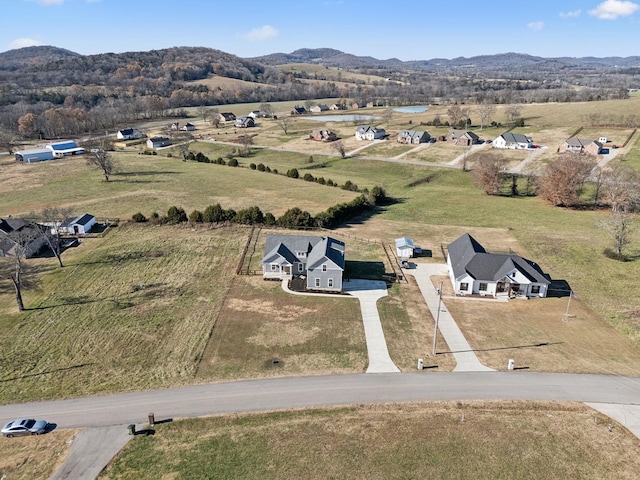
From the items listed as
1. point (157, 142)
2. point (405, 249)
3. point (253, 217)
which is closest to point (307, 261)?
point (405, 249)

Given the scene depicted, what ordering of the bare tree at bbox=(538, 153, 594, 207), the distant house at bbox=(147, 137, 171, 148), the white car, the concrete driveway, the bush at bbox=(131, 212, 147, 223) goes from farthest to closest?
the distant house at bbox=(147, 137, 171, 148) → the bare tree at bbox=(538, 153, 594, 207) → the bush at bbox=(131, 212, 147, 223) → the concrete driveway → the white car

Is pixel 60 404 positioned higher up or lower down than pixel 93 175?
lower down

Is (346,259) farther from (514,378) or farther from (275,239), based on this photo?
(514,378)

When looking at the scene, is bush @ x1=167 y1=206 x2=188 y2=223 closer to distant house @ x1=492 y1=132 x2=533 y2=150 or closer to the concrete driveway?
the concrete driveway

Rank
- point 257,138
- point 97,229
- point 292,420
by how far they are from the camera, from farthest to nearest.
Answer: point 257,138, point 97,229, point 292,420

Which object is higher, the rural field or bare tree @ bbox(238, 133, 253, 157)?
bare tree @ bbox(238, 133, 253, 157)

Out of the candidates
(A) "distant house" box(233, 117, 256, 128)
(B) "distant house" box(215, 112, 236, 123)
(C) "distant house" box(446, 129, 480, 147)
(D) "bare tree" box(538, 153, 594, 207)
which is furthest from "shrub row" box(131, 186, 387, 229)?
(B) "distant house" box(215, 112, 236, 123)

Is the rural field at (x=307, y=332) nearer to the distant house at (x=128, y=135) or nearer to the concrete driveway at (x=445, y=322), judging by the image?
the concrete driveway at (x=445, y=322)

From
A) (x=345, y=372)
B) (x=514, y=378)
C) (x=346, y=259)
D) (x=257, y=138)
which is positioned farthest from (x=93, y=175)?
(x=514, y=378)
